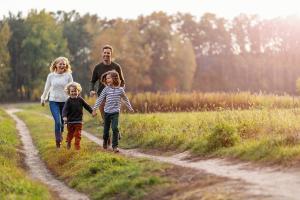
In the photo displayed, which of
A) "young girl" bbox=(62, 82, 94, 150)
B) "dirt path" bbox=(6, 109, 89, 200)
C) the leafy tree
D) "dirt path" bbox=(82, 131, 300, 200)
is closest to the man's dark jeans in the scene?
"young girl" bbox=(62, 82, 94, 150)

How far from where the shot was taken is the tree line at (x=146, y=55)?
75.0 meters

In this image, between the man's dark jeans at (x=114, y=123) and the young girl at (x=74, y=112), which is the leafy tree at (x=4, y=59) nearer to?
the young girl at (x=74, y=112)

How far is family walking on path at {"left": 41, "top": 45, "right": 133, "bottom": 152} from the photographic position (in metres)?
14.7

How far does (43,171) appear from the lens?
44.8 feet

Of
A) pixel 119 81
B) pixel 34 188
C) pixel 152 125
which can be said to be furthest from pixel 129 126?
pixel 34 188

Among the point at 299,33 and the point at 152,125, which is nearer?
the point at 152,125

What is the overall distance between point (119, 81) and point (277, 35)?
82385mm

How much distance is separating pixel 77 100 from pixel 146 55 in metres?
60.2

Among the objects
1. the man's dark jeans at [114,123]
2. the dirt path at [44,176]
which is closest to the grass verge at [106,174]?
the dirt path at [44,176]

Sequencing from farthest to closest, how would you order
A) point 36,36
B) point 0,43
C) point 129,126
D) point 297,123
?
point 36,36 → point 0,43 → point 129,126 → point 297,123

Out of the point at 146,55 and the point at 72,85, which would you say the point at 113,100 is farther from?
the point at 146,55

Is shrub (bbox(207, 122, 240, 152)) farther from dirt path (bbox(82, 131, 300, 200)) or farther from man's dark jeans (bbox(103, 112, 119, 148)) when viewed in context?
man's dark jeans (bbox(103, 112, 119, 148))

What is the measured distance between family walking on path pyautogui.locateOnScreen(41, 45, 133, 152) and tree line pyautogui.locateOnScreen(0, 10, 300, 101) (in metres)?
54.2

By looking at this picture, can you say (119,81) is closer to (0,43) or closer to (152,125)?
(152,125)
